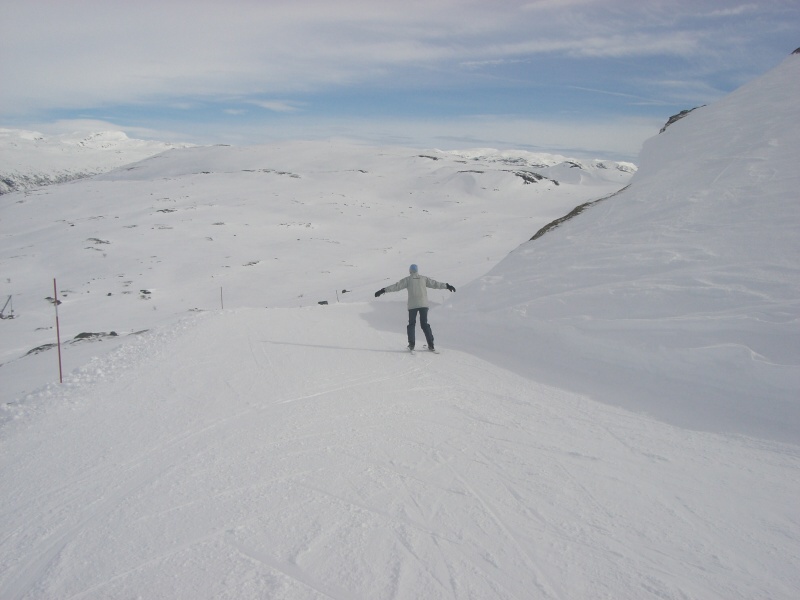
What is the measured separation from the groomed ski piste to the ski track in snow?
0.02 metres

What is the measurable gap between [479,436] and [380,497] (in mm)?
1661

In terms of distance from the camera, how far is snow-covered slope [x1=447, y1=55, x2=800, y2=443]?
622cm

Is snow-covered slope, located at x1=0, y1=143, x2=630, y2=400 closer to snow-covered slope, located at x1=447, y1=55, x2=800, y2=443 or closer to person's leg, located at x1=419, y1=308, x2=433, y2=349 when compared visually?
person's leg, located at x1=419, y1=308, x2=433, y2=349

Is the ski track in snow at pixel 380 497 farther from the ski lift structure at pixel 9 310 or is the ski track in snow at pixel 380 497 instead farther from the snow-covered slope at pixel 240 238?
the ski lift structure at pixel 9 310

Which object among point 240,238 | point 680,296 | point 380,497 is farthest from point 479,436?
point 240,238

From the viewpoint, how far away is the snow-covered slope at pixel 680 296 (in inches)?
245

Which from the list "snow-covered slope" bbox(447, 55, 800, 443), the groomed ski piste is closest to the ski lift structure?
the groomed ski piste

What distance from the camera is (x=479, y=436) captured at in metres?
5.58

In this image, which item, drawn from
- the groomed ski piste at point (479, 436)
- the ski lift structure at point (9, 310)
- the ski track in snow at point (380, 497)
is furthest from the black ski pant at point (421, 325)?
the ski lift structure at point (9, 310)

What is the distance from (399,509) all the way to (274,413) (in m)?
2.69

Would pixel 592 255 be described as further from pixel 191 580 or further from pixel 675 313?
pixel 191 580

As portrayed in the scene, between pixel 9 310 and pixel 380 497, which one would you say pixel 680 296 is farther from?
pixel 9 310

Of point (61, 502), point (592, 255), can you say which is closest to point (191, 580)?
point (61, 502)

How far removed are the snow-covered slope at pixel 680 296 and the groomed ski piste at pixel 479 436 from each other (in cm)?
4
